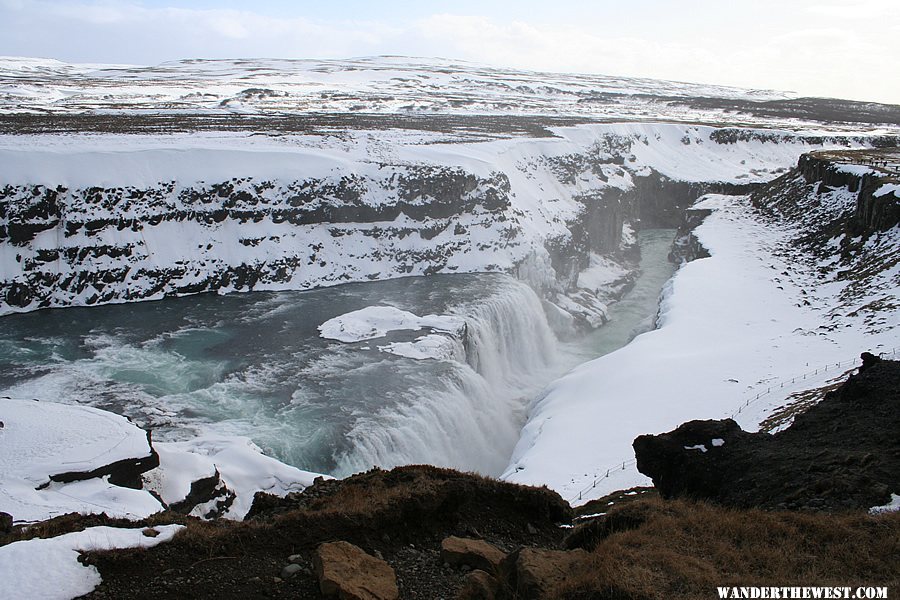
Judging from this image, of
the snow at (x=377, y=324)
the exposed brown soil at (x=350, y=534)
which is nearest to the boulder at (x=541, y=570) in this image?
the exposed brown soil at (x=350, y=534)

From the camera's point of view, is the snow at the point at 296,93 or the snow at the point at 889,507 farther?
the snow at the point at 296,93

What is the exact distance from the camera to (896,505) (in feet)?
35.3

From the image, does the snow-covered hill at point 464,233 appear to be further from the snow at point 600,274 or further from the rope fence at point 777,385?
the rope fence at point 777,385

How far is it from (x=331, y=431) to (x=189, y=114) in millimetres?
54781

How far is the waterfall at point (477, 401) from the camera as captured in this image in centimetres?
2447

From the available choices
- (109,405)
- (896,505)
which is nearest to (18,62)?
(109,405)

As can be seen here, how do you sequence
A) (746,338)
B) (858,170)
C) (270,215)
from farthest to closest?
1. (858,170)
2. (270,215)
3. (746,338)

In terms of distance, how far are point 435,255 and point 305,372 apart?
17970 mm

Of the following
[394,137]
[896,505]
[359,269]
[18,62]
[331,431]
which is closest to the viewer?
[896,505]

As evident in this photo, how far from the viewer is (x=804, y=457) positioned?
1333 centimetres

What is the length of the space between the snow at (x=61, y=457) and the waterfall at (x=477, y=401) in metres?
7.61

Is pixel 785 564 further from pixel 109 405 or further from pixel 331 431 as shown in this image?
pixel 109 405

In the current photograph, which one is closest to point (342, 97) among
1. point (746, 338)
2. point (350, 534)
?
point (746, 338)

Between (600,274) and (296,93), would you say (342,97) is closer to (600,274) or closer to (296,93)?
(296,93)
